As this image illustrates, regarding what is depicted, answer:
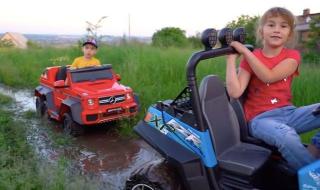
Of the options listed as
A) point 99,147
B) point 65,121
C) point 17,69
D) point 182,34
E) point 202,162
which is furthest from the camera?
point 182,34

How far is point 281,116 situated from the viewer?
10.5ft

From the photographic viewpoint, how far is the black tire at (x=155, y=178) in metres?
3.36

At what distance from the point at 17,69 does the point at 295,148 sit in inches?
537

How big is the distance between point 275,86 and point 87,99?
12.5 feet

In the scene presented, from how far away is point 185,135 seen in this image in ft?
10.8

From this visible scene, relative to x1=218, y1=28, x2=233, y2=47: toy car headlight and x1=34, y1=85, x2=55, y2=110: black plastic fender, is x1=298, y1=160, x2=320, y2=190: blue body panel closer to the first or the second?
x1=218, y1=28, x2=233, y2=47: toy car headlight

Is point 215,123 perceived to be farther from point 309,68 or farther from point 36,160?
point 309,68

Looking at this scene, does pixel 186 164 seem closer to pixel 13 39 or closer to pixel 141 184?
pixel 141 184

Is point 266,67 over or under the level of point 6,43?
over

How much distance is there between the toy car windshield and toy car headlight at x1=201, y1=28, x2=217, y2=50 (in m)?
4.36

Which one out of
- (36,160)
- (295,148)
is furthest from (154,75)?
(295,148)

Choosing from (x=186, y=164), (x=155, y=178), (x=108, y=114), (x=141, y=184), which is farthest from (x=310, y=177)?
(x=108, y=114)

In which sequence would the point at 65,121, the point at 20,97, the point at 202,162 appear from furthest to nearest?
the point at 20,97 < the point at 65,121 < the point at 202,162

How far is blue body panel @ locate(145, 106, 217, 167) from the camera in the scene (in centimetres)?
316
